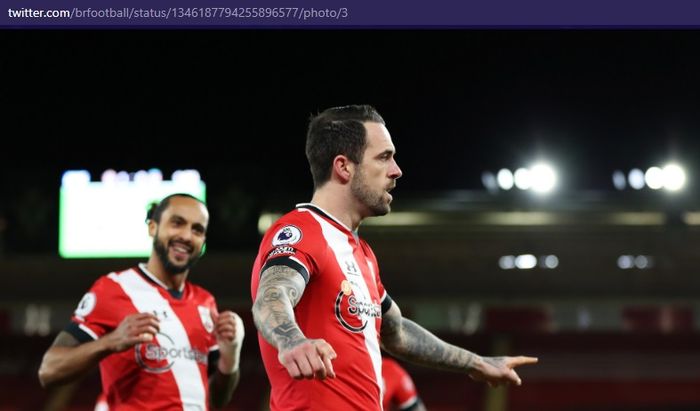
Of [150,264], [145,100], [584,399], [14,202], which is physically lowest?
[584,399]

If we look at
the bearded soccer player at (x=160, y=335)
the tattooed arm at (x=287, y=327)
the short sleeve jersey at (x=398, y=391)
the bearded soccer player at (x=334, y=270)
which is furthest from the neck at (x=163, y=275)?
the short sleeve jersey at (x=398, y=391)

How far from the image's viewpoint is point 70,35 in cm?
927

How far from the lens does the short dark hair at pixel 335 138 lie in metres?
2.54

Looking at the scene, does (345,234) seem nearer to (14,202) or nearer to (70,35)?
(70,35)

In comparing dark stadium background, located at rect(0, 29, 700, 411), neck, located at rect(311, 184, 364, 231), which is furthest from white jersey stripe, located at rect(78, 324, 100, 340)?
dark stadium background, located at rect(0, 29, 700, 411)

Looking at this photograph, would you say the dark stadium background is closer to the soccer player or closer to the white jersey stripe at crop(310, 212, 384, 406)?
the soccer player

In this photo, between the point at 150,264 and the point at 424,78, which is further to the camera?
the point at 424,78

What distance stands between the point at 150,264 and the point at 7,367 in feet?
27.4

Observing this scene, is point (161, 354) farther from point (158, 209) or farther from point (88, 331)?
point (158, 209)

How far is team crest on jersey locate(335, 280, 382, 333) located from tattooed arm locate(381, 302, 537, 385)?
1.28 ft

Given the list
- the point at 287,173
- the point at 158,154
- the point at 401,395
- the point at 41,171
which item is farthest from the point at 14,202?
the point at 401,395

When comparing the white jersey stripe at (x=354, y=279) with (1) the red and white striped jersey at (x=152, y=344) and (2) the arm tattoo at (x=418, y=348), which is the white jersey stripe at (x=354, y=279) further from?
(1) the red and white striped jersey at (x=152, y=344)

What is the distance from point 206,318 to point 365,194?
138 centimetres

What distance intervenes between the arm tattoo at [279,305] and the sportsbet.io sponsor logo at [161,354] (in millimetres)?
1297
